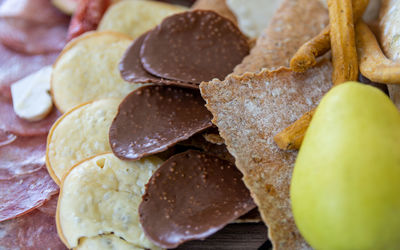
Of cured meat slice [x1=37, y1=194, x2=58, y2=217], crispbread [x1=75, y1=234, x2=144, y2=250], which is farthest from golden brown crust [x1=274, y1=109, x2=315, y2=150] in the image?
cured meat slice [x1=37, y1=194, x2=58, y2=217]

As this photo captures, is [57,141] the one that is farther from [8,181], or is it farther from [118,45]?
[118,45]

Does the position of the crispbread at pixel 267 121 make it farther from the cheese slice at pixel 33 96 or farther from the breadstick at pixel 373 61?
the cheese slice at pixel 33 96

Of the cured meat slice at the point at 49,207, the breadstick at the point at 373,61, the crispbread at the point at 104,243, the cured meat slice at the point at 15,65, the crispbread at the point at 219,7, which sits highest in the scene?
the breadstick at the point at 373,61

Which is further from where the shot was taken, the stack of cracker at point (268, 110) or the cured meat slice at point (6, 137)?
the cured meat slice at point (6, 137)

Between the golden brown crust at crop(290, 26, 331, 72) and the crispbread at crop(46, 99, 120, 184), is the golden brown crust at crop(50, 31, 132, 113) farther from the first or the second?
the golden brown crust at crop(290, 26, 331, 72)

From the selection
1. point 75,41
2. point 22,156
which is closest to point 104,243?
point 22,156

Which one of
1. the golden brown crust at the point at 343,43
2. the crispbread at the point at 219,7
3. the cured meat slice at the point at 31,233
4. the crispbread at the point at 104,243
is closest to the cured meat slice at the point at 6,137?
the cured meat slice at the point at 31,233
